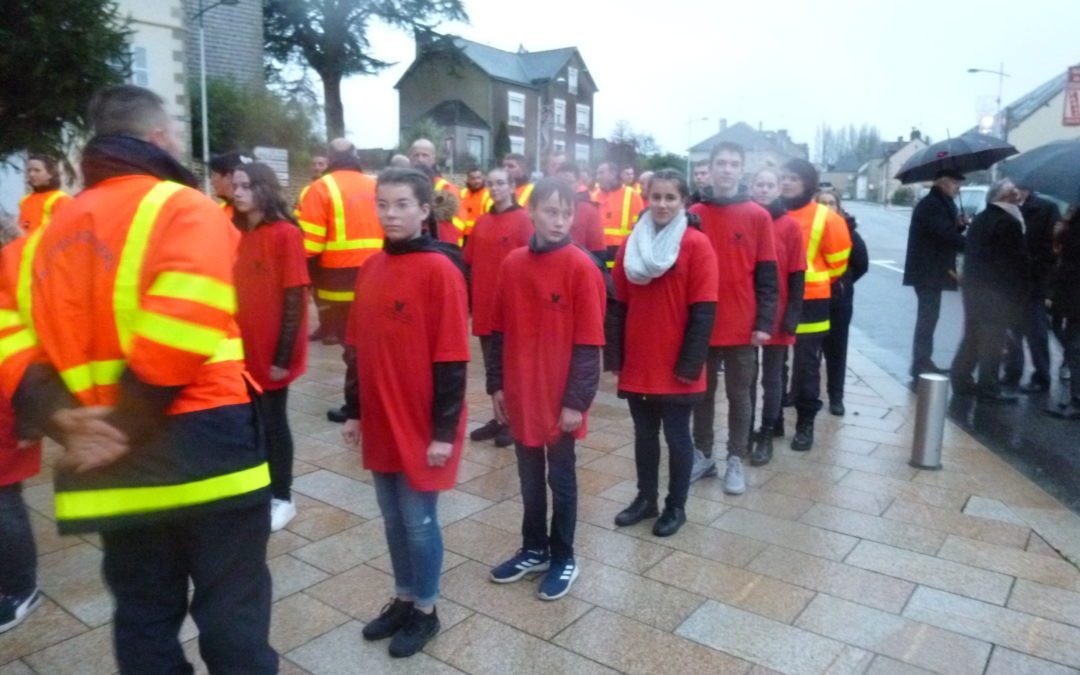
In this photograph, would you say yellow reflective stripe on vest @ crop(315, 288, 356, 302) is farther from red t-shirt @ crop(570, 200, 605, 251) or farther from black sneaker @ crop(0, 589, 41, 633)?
black sneaker @ crop(0, 589, 41, 633)

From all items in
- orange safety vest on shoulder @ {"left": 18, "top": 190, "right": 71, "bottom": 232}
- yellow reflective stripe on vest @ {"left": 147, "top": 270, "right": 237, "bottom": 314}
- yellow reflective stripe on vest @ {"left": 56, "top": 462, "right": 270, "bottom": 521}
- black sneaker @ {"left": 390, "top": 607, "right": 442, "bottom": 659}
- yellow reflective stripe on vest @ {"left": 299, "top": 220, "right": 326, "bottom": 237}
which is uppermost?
orange safety vest on shoulder @ {"left": 18, "top": 190, "right": 71, "bottom": 232}

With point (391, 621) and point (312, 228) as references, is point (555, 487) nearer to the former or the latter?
point (391, 621)

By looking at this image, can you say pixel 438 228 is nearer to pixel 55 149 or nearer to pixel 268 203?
pixel 268 203

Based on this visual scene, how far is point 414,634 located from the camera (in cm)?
314

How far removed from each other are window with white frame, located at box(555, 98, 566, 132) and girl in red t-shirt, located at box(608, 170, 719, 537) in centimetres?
5155

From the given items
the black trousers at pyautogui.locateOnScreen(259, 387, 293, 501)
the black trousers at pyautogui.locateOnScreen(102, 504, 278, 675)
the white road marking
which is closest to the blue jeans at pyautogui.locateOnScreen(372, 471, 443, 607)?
the black trousers at pyautogui.locateOnScreen(102, 504, 278, 675)

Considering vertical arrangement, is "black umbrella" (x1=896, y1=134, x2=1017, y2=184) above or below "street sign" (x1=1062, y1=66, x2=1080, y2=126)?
below

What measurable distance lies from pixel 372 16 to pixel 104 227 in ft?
125

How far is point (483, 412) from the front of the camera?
6.66 metres

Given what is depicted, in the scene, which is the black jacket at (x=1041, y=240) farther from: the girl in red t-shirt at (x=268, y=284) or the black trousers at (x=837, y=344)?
the girl in red t-shirt at (x=268, y=284)

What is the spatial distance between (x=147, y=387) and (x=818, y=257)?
16.2 feet

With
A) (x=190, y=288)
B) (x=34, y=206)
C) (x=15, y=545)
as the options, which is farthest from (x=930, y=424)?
(x=34, y=206)

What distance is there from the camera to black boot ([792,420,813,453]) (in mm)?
5803

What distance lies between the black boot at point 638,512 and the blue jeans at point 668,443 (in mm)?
36
